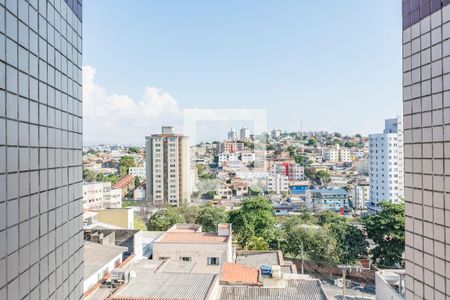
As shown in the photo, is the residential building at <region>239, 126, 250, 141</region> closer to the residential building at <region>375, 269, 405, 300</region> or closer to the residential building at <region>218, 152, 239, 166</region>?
the residential building at <region>218, 152, 239, 166</region>

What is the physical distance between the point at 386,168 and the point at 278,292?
119 feet

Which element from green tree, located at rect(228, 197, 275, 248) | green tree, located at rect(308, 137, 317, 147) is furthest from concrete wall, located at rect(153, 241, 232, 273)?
green tree, located at rect(308, 137, 317, 147)

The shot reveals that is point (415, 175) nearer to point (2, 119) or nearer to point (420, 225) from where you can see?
point (420, 225)

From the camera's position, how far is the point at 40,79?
17.8 ft

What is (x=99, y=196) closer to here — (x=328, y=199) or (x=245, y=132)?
(x=245, y=132)

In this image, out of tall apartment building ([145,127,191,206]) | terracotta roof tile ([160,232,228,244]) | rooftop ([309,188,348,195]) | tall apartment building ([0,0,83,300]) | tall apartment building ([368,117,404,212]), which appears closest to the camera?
tall apartment building ([0,0,83,300])

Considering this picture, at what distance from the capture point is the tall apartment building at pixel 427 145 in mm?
5695

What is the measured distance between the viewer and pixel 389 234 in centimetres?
2141

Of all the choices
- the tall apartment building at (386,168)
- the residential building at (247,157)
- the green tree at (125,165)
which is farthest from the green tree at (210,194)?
the green tree at (125,165)

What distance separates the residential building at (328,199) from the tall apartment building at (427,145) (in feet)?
143

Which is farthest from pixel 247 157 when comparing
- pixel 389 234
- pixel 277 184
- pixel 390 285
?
pixel 390 285

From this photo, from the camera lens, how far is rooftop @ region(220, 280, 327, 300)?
11531 millimetres

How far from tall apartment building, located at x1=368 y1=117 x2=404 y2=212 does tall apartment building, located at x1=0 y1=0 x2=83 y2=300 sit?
Result: 4075 centimetres

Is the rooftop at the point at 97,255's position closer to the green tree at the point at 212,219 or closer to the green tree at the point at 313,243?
the green tree at the point at 313,243
